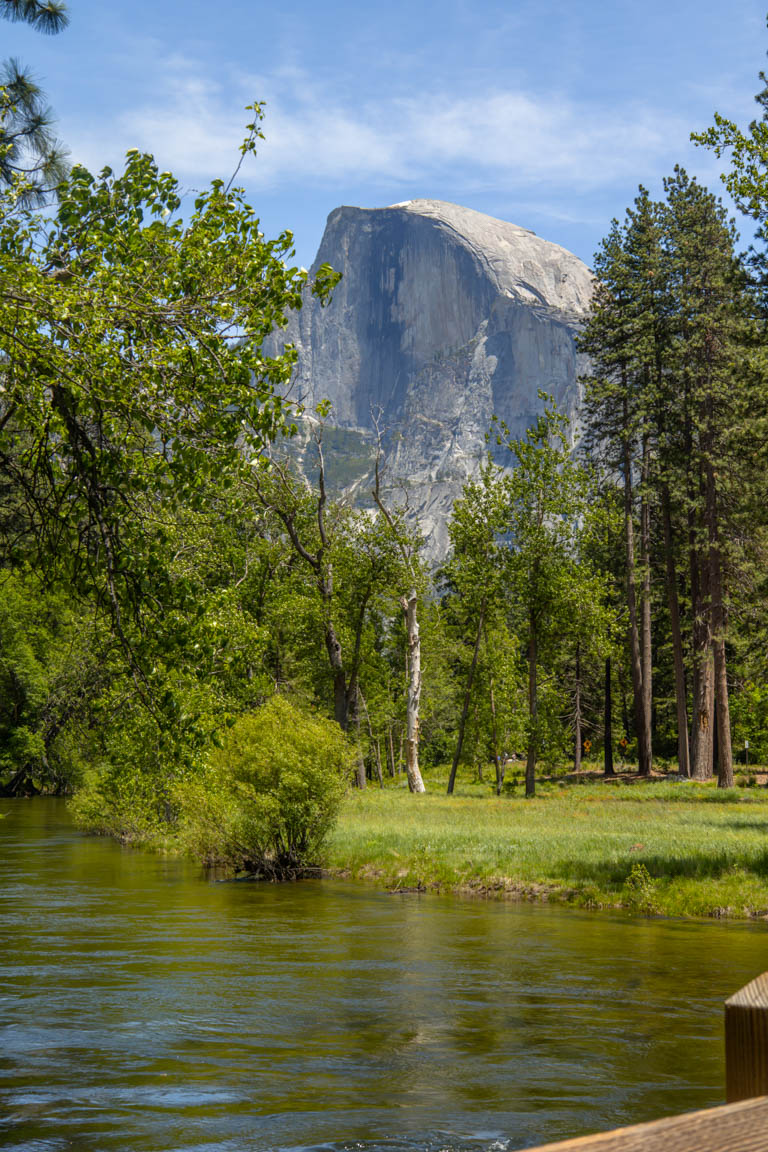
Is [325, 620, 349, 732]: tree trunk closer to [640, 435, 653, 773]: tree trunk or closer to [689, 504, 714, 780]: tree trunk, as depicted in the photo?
[640, 435, 653, 773]: tree trunk

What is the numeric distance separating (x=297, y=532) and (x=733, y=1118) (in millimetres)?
46304

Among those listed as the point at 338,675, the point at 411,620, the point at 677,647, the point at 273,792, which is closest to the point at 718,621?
the point at 677,647

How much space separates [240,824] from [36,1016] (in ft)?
44.3

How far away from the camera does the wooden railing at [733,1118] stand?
1.49 metres

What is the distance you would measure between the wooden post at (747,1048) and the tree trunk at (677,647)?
143 ft

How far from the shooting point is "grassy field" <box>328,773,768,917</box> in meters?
20.6

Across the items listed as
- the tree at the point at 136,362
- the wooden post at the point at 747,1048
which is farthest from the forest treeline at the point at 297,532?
the wooden post at the point at 747,1048

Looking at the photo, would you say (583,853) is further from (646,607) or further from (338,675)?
(646,607)

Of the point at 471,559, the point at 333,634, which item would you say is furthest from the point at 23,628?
the point at 471,559

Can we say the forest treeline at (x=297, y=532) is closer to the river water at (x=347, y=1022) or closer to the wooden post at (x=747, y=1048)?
the river water at (x=347, y=1022)

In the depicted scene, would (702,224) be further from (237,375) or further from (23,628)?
(23,628)

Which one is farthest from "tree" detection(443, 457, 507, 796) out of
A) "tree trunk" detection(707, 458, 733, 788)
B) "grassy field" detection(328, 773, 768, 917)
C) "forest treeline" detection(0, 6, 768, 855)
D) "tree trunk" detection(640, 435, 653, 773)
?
"grassy field" detection(328, 773, 768, 917)

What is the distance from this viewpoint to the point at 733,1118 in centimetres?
163

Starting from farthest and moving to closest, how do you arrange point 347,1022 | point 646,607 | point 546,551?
1. point 646,607
2. point 546,551
3. point 347,1022
